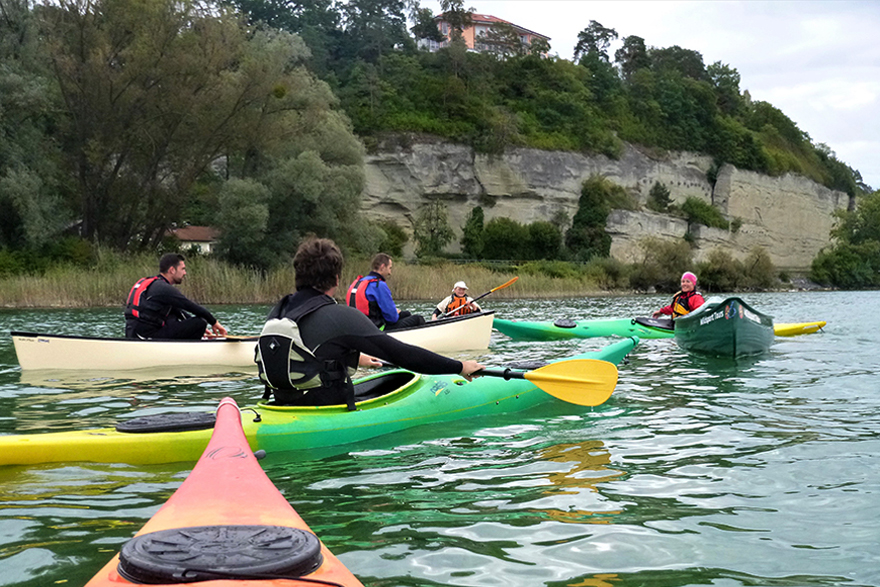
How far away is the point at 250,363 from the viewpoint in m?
8.91

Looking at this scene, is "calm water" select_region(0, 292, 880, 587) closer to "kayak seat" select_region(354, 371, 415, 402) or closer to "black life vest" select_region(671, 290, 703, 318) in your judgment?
"kayak seat" select_region(354, 371, 415, 402)

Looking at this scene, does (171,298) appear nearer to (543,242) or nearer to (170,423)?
(170,423)

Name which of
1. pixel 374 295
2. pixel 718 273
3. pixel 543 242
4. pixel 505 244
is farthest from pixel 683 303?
pixel 543 242

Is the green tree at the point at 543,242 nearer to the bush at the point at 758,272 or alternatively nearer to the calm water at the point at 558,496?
the bush at the point at 758,272

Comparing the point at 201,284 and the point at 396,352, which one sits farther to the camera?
the point at 201,284

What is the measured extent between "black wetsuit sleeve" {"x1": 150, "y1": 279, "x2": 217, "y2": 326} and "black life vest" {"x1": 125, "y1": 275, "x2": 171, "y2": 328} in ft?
0.25

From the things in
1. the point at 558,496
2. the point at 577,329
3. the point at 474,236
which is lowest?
the point at 558,496

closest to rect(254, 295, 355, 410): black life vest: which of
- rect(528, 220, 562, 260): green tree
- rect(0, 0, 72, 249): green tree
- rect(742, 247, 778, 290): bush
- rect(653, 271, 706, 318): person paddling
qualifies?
rect(653, 271, 706, 318): person paddling

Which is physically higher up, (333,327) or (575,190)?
(575,190)

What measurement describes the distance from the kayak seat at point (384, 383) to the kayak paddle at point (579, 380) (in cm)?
95

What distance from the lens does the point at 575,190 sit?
50000 millimetres

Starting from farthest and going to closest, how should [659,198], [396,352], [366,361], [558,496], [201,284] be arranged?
[659,198] → [201,284] → [366,361] → [396,352] → [558,496]

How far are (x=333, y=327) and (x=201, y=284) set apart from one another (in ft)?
58.5

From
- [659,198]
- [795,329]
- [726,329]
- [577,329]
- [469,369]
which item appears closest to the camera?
[469,369]
